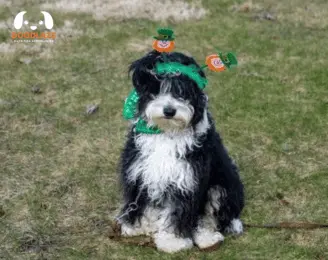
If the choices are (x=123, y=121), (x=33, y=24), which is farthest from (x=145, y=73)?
(x=33, y=24)

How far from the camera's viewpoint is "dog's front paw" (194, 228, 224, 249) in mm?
3805

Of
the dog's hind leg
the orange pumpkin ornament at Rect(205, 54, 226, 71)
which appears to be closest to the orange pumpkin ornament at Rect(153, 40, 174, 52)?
the orange pumpkin ornament at Rect(205, 54, 226, 71)

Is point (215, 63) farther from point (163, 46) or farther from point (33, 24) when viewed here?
point (33, 24)

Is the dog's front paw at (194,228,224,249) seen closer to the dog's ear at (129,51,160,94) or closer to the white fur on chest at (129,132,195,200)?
the white fur on chest at (129,132,195,200)

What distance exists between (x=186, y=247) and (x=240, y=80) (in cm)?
352

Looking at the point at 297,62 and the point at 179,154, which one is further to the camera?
the point at 297,62

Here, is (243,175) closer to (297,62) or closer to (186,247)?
(186,247)

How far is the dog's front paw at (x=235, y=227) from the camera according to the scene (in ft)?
13.1

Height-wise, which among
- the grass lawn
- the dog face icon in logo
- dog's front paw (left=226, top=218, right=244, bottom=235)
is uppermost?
dog's front paw (left=226, top=218, right=244, bottom=235)

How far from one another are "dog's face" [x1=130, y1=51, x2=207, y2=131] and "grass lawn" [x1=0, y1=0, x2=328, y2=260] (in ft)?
3.27

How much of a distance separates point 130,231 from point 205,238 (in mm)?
529

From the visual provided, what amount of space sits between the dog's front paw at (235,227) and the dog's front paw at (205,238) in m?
0.18

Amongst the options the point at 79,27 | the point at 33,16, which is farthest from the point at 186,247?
the point at 33,16

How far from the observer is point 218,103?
633 cm
